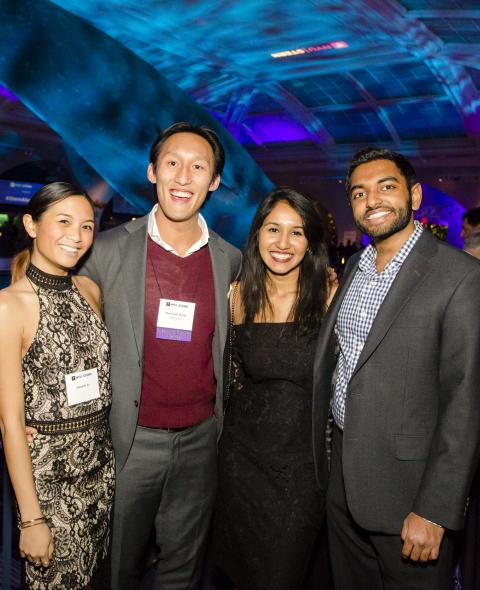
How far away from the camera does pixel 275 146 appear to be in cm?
1777

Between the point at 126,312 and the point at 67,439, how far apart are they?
50cm

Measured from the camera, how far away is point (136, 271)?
1.99m

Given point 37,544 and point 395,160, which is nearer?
point 37,544

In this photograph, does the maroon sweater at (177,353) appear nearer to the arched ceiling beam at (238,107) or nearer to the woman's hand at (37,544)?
the woman's hand at (37,544)

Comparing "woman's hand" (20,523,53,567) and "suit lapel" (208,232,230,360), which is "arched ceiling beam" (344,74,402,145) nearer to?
"suit lapel" (208,232,230,360)

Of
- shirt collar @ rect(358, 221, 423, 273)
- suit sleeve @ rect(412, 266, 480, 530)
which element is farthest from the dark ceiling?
suit sleeve @ rect(412, 266, 480, 530)

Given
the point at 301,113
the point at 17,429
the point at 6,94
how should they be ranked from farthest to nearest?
the point at 301,113, the point at 6,94, the point at 17,429

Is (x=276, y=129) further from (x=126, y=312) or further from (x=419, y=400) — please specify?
(x=419, y=400)

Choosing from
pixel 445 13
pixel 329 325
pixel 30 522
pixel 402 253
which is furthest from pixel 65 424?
pixel 445 13

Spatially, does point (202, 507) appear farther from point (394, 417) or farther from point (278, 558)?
point (394, 417)

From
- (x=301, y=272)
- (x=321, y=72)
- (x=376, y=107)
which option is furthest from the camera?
(x=376, y=107)

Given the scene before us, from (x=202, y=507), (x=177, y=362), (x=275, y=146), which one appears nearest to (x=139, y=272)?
(x=177, y=362)

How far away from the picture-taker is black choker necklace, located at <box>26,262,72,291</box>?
1.68 metres

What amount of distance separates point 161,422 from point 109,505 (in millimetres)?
342
